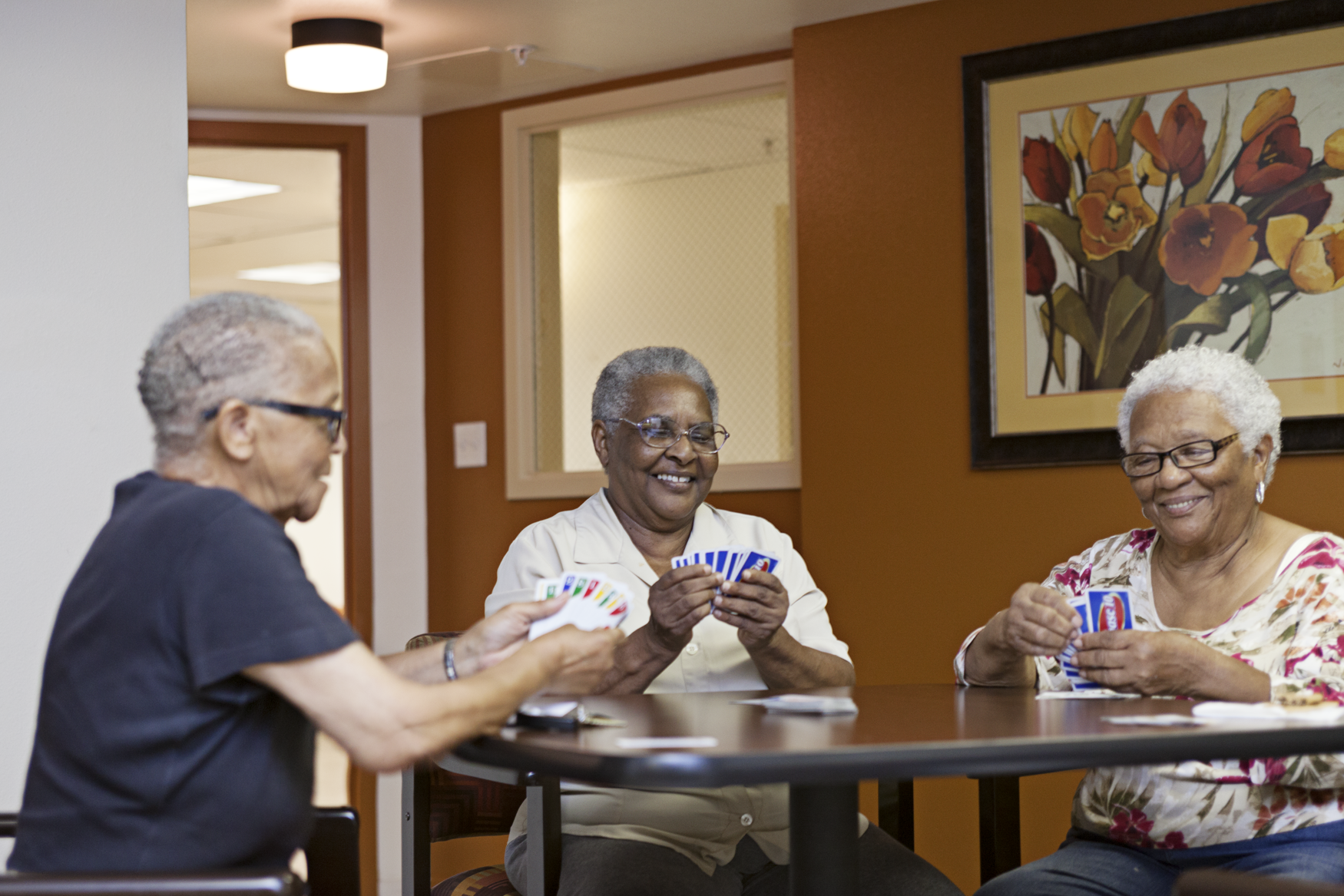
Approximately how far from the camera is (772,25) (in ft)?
13.9

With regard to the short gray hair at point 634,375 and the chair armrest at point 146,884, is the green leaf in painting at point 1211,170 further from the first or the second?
the chair armrest at point 146,884

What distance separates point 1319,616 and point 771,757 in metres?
1.15

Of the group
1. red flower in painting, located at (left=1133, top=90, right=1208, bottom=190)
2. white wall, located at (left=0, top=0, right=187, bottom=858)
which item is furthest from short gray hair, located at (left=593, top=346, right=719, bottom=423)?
red flower in painting, located at (left=1133, top=90, right=1208, bottom=190)

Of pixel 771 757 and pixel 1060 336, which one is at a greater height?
pixel 1060 336

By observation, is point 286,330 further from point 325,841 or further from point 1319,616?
point 1319,616

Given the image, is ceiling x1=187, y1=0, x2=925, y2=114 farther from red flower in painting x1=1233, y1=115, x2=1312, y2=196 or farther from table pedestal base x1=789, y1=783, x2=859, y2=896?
table pedestal base x1=789, y1=783, x2=859, y2=896

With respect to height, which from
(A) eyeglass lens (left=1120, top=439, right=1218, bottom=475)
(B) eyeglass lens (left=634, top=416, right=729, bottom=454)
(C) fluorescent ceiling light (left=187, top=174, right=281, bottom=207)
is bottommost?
(A) eyeglass lens (left=1120, top=439, right=1218, bottom=475)

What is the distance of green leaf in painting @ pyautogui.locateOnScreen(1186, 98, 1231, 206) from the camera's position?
3607mm

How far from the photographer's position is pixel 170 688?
1528 mm

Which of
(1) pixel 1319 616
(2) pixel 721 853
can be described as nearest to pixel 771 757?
(2) pixel 721 853

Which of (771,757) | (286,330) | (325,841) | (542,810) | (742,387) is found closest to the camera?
(771,757)

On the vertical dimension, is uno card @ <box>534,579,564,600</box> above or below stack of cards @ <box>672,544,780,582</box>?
below

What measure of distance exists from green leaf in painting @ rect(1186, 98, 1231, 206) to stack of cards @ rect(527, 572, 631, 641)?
236 cm

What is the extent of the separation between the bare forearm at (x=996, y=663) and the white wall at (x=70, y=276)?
1656 mm
